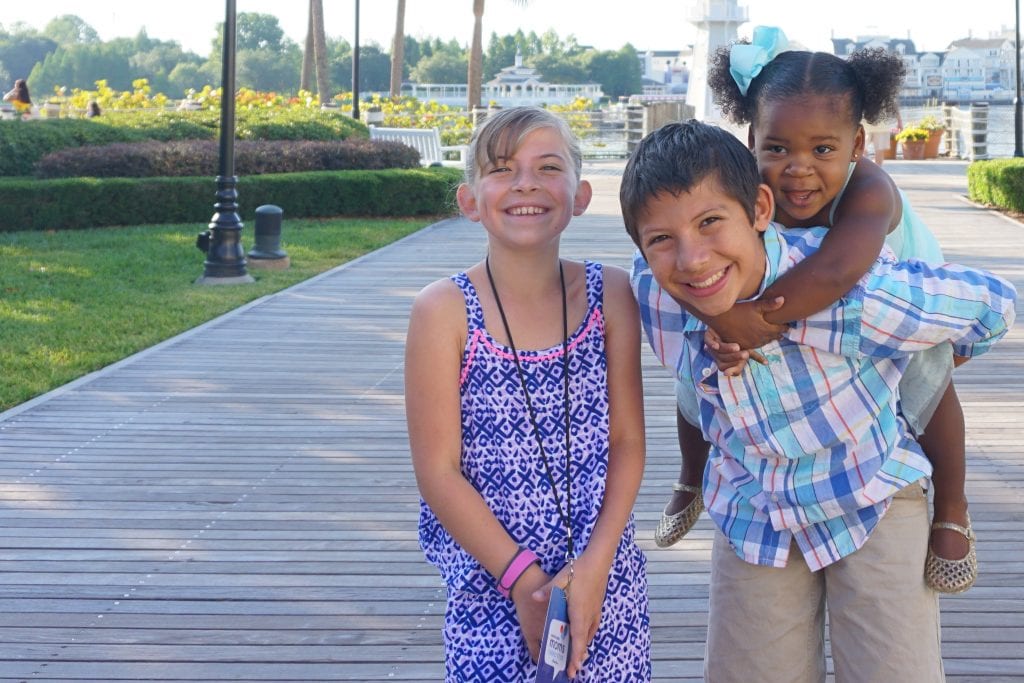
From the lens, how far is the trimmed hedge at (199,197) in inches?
643

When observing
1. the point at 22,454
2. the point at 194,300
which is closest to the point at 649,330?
the point at 22,454

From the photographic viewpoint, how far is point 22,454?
5.82 meters

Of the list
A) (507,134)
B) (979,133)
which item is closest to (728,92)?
(507,134)

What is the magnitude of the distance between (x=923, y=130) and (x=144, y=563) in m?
28.4

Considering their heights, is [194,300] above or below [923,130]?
below

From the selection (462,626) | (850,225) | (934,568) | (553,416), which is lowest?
(462,626)

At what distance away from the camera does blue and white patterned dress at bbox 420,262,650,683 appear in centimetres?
228

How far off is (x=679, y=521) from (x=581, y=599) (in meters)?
0.54

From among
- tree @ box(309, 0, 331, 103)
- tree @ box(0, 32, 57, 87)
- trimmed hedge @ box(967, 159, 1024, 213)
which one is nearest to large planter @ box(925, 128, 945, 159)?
trimmed hedge @ box(967, 159, 1024, 213)

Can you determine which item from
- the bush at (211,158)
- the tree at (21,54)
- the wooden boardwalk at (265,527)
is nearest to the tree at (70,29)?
the tree at (21,54)

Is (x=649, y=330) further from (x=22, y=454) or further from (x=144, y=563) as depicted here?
(x=22, y=454)

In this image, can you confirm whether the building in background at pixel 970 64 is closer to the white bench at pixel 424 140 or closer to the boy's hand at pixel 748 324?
the white bench at pixel 424 140

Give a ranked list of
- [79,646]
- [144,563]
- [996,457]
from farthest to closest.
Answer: [996,457], [144,563], [79,646]

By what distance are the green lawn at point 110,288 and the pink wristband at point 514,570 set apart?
531 centimetres
